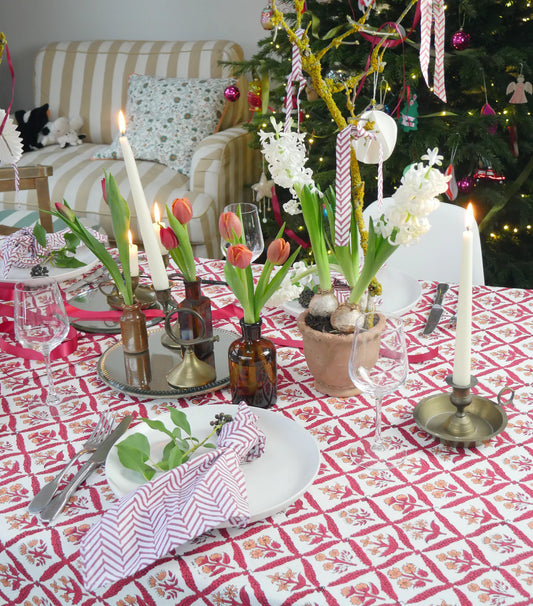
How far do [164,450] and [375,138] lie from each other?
540 millimetres

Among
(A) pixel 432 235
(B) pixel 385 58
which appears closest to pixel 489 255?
(B) pixel 385 58

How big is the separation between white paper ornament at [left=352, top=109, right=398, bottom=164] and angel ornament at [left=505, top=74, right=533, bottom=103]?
1.50m

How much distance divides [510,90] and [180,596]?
6.91 feet

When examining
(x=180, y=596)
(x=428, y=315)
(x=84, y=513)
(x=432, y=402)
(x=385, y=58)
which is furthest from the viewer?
(x=385, y=58)

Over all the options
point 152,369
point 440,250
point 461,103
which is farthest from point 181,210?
point 461,103

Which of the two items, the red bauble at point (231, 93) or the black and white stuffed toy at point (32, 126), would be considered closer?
the red bauble at point (231, 93)

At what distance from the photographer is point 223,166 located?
312 centimetres

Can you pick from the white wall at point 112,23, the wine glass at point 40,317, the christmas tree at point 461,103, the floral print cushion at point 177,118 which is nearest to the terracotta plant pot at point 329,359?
the wine glass at point 40,317

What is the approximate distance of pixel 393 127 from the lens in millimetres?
1047

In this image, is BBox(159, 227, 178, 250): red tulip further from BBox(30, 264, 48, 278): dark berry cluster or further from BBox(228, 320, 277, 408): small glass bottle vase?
BBox(30, 264, 48, 278): dark berry cluster

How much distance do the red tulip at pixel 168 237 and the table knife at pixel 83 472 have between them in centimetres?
27

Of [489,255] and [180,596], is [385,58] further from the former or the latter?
[180,596]

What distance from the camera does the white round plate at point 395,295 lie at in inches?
52.9

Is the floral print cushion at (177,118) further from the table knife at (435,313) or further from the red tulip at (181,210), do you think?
the red tulip at (181,210)
